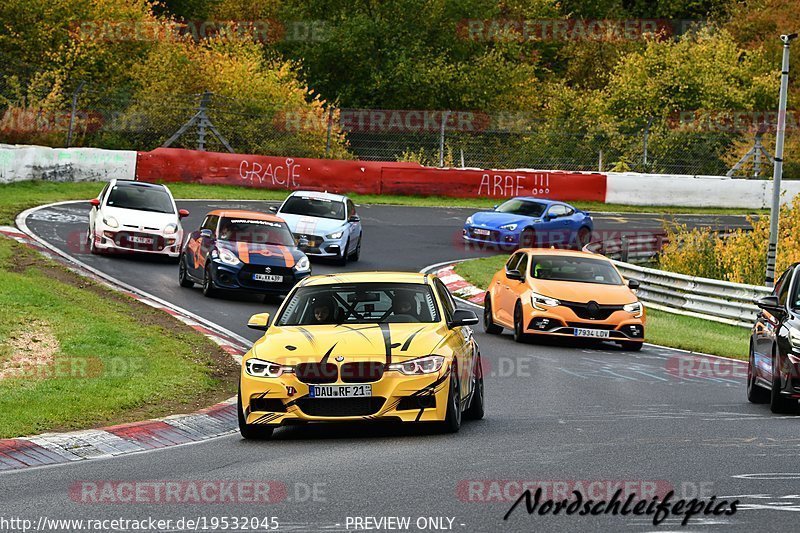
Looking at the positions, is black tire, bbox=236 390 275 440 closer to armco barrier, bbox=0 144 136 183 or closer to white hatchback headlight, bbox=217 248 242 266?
white hatchback headlight, bbox=217 248 242 266

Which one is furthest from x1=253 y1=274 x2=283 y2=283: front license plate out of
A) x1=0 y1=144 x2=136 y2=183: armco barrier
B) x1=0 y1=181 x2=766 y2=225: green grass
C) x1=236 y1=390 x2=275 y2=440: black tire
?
x1=0 y1=144 x2=136 y2=183: armco barrier

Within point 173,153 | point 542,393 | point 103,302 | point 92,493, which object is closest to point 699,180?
point 173,153

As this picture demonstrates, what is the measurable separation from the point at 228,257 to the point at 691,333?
27.0ft

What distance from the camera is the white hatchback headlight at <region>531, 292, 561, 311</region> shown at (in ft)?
68.8

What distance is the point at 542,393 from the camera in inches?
623

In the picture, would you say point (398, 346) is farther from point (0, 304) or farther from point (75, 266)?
point (75, 266)

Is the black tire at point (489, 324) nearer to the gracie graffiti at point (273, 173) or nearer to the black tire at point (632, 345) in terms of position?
the black tire at point (632, 345)

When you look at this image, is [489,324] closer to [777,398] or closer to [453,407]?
[777,398]

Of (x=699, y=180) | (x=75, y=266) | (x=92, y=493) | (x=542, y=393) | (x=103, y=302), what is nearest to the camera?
(x=92, y=493)

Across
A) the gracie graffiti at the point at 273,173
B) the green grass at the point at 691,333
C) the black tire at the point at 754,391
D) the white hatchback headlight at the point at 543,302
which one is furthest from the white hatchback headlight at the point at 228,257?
the gracie graffiti at the point at 273,173

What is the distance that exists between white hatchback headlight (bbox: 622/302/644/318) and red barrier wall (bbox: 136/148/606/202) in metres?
23.4

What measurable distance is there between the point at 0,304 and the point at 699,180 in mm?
33120

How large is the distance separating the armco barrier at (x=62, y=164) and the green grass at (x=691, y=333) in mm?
14072

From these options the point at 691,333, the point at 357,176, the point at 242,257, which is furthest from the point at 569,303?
the point at 357,176
